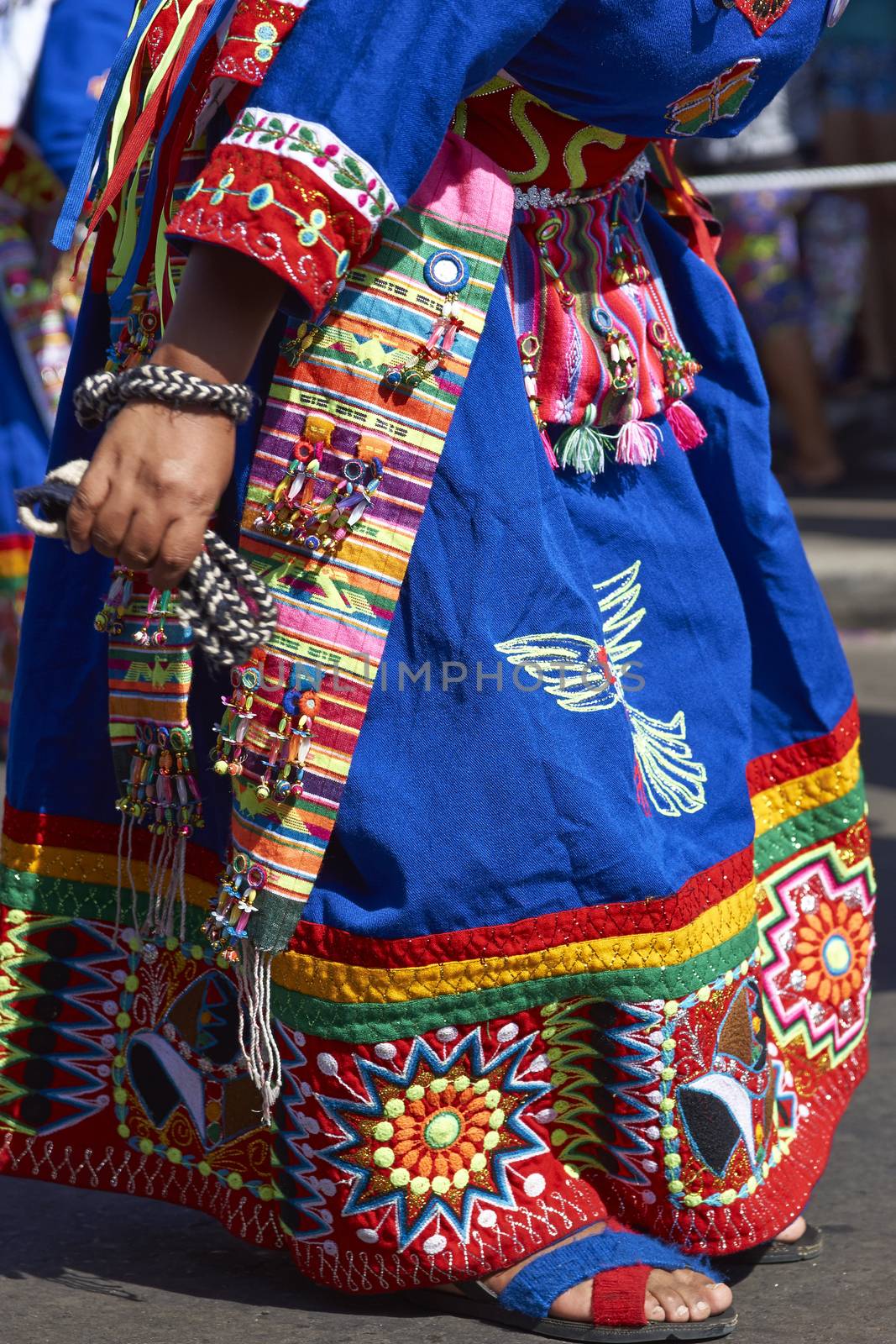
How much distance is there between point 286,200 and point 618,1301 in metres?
1.11

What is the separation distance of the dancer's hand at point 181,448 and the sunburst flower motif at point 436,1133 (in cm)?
56

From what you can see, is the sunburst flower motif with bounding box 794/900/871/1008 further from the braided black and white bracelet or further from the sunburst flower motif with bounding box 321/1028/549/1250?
Answer: the braided black and white bracelet

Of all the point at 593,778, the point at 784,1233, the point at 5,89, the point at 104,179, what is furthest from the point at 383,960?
the point at 5,89

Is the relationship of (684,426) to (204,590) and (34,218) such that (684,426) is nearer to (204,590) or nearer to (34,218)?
(204,590)

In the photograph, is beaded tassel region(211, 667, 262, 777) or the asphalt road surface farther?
the asphalt road surface

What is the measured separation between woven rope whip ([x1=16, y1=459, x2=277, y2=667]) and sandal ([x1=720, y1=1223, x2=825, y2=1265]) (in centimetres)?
95

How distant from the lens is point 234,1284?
2.12 metres

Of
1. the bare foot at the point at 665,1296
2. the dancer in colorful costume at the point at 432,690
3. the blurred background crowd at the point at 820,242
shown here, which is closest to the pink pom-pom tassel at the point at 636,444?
the dancer in colorful costume at the point at 432,690

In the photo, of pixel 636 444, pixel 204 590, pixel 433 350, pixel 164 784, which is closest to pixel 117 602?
pixel 164 784

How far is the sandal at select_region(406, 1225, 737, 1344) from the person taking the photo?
196 centimetres

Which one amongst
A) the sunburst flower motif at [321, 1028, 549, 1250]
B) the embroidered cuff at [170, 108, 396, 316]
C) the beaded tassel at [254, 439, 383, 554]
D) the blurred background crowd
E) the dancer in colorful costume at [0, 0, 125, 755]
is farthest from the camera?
the blurred background crowd

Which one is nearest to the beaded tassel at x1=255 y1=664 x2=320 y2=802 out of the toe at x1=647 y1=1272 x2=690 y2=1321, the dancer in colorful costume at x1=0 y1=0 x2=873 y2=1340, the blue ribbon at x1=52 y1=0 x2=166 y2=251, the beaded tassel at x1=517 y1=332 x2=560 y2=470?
the dancer in colorful costume at x1=0 y1=0 x2=873 y2=1340

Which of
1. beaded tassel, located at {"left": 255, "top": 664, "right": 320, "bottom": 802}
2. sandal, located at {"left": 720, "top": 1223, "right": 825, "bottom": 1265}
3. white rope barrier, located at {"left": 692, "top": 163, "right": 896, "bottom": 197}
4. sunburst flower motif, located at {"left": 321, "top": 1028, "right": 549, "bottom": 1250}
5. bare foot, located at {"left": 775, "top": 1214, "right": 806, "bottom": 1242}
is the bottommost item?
sandal, located at {"left": 720, "top": 1223, "right": 825, "bottom": 1265}

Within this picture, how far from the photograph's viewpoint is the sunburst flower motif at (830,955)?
2.24 m
